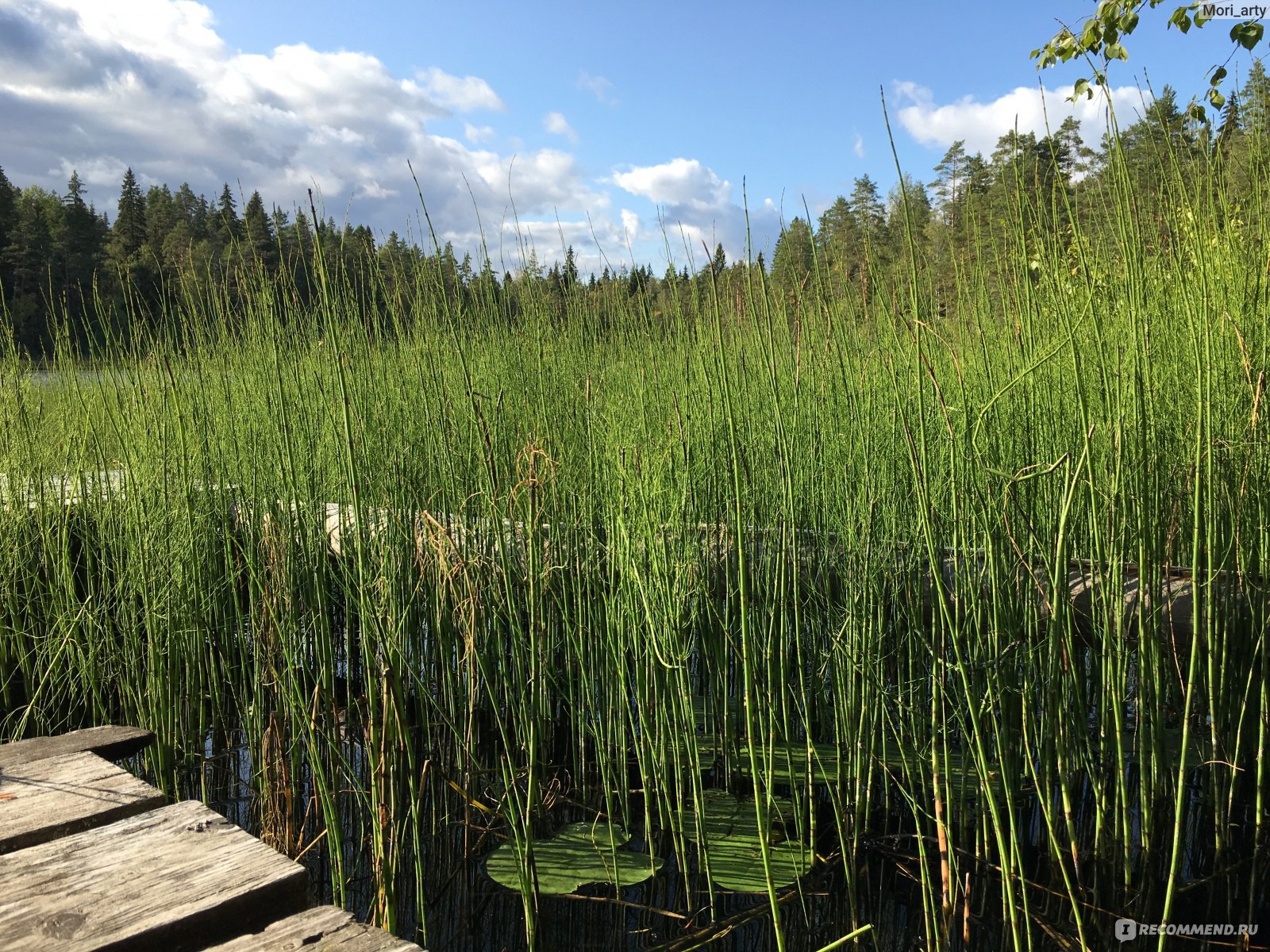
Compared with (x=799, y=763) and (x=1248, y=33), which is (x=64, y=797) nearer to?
(x=799, y=763)

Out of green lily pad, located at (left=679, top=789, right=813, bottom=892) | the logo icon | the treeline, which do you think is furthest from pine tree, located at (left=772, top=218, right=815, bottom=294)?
the logo icon

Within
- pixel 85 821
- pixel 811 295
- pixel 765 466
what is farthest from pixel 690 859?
pixel 811 295

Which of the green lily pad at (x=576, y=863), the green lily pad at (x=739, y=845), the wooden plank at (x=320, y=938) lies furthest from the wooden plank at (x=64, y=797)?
the green lily pad at (x=739, y=845)

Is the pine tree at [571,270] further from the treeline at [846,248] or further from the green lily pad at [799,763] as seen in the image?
the green lily pad at [799,763]

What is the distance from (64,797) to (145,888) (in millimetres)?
385

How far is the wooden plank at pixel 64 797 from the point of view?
122 cm

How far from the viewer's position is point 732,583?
1.85 m

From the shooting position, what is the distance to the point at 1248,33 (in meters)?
2.83

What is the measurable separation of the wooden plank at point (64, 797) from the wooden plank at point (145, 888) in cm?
5

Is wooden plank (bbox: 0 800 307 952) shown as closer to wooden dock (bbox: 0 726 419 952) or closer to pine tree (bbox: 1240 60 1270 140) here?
wooden dock (bbox: 0 726 419 952)

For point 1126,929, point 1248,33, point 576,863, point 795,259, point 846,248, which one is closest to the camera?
point 1126,929

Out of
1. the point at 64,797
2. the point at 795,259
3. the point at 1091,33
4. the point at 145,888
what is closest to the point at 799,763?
the point at 795,259

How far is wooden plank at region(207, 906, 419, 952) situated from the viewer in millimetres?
966

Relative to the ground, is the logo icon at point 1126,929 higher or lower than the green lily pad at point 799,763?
lower
